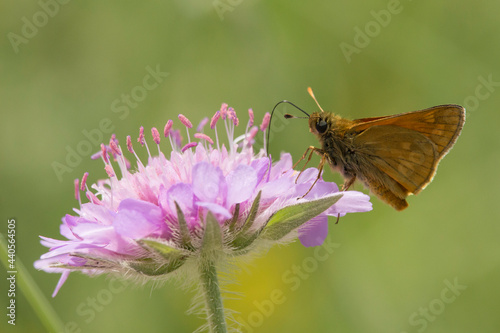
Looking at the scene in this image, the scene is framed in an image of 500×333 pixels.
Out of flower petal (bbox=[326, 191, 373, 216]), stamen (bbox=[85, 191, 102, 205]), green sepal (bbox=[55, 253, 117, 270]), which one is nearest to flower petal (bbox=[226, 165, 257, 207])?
flower petal (bbox=[326, 191, 373, 216])

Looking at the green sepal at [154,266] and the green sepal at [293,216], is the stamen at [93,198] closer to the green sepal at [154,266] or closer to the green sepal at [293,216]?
the green sepal at [154,266]

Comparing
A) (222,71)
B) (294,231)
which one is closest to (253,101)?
(222,71)

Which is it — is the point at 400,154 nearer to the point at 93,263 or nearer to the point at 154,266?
the point at 154,266

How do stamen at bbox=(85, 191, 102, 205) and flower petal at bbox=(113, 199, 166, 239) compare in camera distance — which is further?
stamen at bbox=(85, 191, 102, 205)

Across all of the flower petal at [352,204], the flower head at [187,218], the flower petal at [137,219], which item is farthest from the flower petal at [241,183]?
the flower petal at [352,204]

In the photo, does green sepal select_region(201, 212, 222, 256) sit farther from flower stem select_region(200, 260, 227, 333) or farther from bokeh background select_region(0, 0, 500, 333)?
bokeh background select_region(0, 0, 500, 333)
